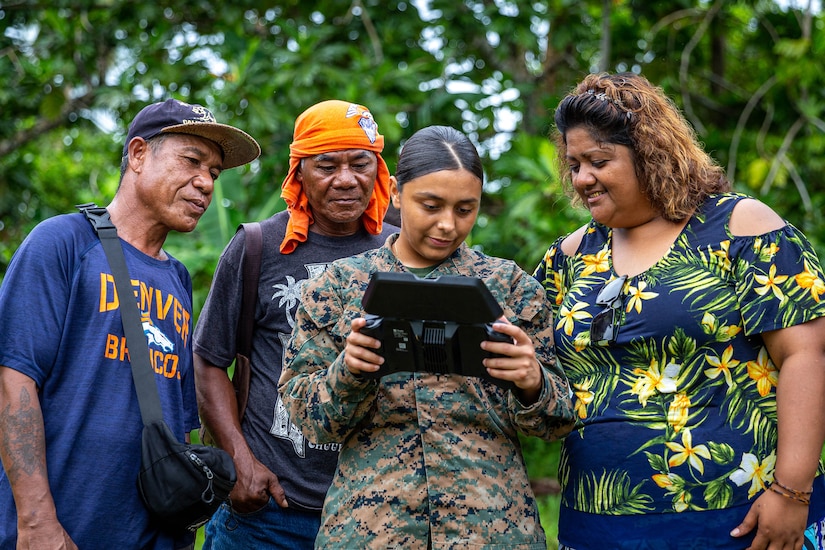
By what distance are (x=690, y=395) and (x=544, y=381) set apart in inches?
20.9

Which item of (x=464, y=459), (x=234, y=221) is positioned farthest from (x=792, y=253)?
(x=234, y=221)

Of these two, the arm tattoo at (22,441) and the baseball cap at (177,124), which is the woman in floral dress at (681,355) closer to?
→ the baseball cap at (177,124)

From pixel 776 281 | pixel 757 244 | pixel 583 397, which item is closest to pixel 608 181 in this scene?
pixel 757 244

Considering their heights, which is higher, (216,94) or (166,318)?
(216,94)

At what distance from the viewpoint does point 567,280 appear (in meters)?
3.18

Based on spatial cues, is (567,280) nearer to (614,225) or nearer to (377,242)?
(614,225)

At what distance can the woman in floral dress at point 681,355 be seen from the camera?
8.79 feet

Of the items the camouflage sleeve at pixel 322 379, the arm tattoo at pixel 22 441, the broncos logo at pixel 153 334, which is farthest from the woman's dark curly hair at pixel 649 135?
the arm tattoo at pixel 22 441

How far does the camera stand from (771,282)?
8.91 feet

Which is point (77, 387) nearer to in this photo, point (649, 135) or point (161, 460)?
point (161, 460)

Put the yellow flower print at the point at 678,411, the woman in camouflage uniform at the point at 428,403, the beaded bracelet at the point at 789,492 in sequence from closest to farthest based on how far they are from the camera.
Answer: the woman in camouflage uniform at the point at 428,403 < the beaded bracelet at the point at 789,492 < the yellow flower print at the point at 678,411

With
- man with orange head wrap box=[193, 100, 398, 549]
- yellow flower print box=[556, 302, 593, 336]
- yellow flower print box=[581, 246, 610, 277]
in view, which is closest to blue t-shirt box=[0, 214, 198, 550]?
man with orange head wrap box=[193, 100, 398, 549]

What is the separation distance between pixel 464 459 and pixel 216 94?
5.38 metres

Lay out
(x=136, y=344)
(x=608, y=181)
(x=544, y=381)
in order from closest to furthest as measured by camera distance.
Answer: (x=544, y=381) < (x=136, y=344) < (x=608, y=181)
